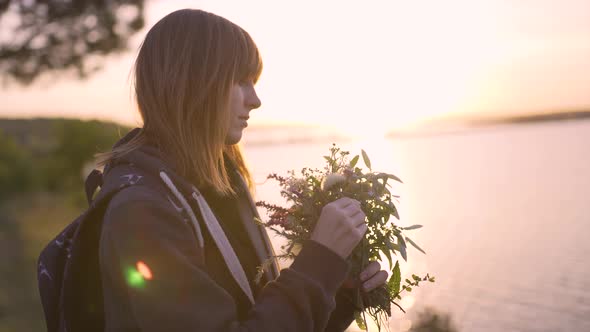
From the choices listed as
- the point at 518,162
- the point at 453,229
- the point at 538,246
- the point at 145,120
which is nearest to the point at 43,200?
the point at 453,229

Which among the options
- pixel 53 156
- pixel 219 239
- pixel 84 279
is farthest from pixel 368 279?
pixel 53 156

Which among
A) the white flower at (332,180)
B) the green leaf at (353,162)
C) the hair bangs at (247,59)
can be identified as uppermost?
the hair bangs at (247,59)

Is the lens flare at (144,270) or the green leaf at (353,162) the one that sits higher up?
the green leaf at (353,162)

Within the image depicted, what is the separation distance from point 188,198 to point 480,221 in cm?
1830

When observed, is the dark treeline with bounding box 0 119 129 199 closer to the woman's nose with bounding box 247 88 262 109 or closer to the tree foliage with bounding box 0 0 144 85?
the tree foliage with bounding box 0 0 144 85

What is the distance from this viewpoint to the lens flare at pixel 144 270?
5.07ft

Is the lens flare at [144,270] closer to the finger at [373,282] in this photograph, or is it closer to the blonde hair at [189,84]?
the blonde hair at [189,84]

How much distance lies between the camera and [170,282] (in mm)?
1545

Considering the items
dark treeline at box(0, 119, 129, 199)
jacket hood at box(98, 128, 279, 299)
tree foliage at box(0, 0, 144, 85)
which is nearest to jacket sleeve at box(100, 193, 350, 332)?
jacket hood at box(98, 128, 279, 299)

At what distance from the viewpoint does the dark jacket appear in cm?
155

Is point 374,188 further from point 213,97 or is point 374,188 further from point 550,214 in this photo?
point 550,214

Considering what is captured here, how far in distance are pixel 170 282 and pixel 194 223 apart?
0.26 meters

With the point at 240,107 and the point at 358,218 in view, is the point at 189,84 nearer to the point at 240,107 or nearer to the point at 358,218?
the point at 240,107

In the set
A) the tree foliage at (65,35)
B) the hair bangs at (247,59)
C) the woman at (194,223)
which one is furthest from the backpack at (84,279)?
the tree foliage at (65,35)
